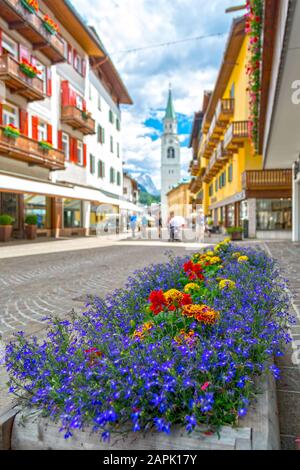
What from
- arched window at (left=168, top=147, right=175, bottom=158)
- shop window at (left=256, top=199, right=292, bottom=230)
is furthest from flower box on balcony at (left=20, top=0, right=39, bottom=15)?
arched window at (left=168, top=147, right=175, bottom=158)

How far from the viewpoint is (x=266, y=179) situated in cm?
1961

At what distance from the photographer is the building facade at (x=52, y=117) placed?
55.6 ft

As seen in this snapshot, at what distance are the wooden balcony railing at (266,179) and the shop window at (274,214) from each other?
1.33 m

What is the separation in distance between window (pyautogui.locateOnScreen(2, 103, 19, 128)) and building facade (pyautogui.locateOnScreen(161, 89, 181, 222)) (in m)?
102

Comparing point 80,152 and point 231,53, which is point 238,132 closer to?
point 231,53

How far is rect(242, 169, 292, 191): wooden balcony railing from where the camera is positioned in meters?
19.6

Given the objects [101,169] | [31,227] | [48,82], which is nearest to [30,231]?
[31,227]

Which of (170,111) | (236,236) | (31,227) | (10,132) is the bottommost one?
(236,236)

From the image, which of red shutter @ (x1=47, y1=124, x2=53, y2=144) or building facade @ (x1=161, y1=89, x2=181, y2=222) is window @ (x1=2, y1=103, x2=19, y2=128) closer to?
red shutter @ (x1=47, y1=124, x2=53, y2=144)

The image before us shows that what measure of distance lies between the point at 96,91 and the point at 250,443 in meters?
31.4

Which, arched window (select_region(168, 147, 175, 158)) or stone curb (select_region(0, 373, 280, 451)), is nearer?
stone curb (select_region(0, 373, 280, 451))

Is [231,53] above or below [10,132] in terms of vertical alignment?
above

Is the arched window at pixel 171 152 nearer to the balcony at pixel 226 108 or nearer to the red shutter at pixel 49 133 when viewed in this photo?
the balcony at pixel 226 108

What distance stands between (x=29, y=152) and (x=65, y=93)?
748 cm
